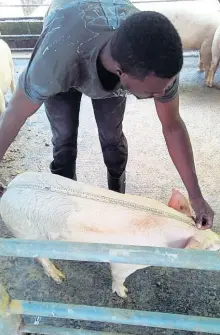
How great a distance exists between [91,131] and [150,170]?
2.58 ft

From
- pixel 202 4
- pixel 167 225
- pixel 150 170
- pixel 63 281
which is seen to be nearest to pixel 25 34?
pixel 202 4

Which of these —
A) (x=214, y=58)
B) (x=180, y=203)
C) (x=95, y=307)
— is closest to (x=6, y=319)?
(x=95, y=307)

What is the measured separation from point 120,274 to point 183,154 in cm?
62

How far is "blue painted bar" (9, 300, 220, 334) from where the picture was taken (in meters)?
1.38

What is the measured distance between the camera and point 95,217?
1.77 meters

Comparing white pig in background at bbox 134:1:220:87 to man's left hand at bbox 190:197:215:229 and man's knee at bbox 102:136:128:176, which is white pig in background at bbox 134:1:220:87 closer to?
man's knee at bbox 102:136:128:176

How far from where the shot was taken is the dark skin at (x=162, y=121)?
4.61ft

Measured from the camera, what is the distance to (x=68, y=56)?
156cm

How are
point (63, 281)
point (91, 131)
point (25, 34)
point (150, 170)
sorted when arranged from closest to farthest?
1. point (63, 281)
2. point (150, 170)
3. point (91, 131)
4. point (25, 34)

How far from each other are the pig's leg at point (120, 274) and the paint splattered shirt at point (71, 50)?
0.74 metres

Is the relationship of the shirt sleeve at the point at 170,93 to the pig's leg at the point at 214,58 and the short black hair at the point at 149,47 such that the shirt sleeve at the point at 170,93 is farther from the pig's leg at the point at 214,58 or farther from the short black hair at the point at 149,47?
the pig's leg at the point at 214,58


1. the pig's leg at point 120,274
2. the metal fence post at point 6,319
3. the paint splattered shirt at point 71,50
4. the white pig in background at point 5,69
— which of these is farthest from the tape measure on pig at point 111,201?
the white pig in background at point 5,69

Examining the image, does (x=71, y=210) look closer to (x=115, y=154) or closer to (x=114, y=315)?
(x=114, y=315)

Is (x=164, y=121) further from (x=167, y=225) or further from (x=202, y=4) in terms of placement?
(x=202, y=4)
